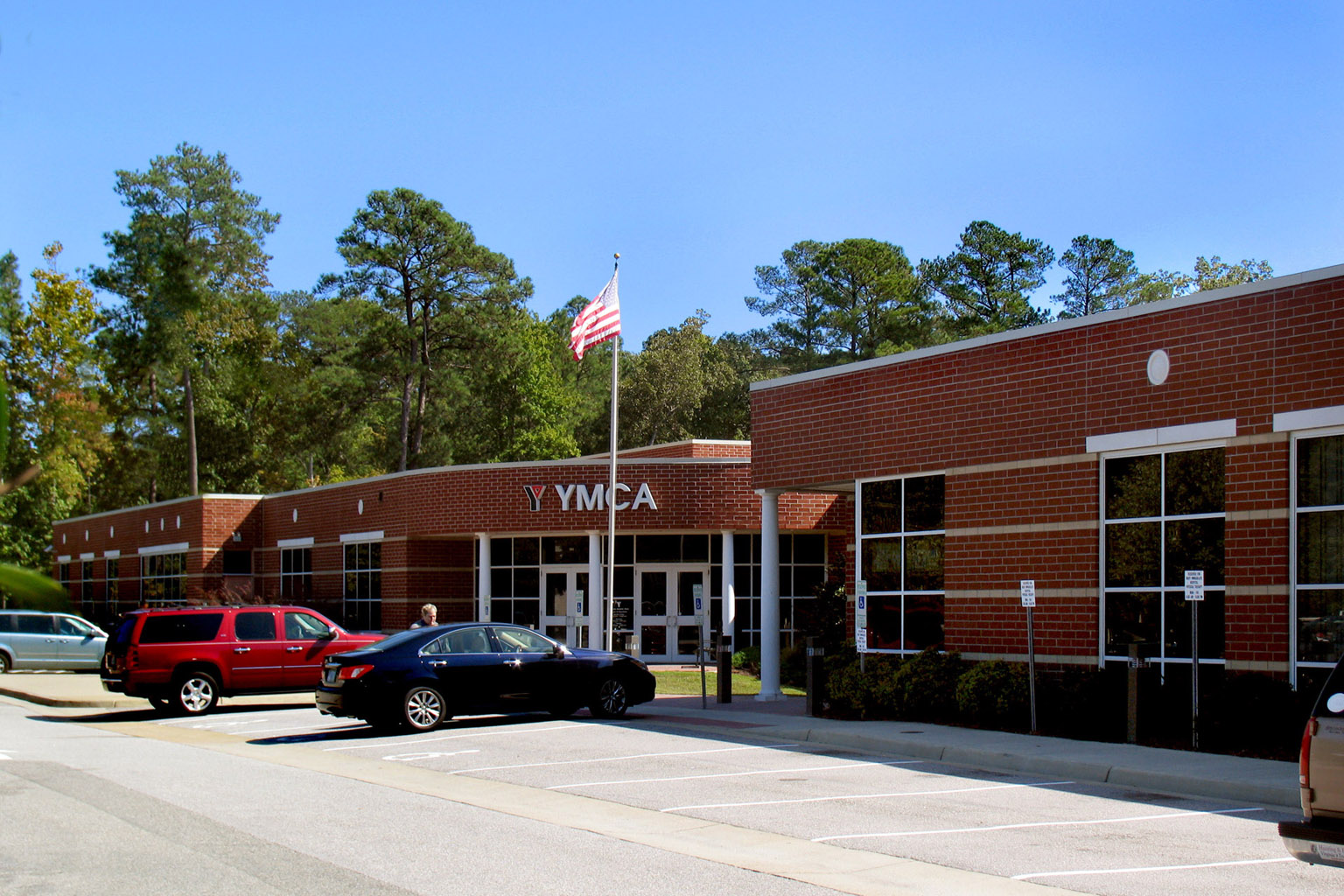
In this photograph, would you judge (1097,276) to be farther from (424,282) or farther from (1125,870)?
(1125,870)

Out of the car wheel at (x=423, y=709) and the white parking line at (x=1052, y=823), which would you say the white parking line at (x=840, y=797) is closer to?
the white parking line at (x=1052, y=823)

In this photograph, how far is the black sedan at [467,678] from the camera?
1778 centimetres

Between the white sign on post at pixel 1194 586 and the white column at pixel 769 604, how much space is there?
8917mm

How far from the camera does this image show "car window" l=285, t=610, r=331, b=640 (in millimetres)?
22188

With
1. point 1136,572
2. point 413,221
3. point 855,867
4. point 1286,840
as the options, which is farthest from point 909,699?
point 413,221

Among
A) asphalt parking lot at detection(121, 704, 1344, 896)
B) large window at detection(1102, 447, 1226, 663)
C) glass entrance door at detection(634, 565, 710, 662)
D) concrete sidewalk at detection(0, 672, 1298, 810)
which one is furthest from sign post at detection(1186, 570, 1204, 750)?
glass entrance door at detection(634, 565, 710, 662)

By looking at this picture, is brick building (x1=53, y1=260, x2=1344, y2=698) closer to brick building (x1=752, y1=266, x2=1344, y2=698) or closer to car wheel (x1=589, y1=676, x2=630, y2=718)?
brick building (x1=752, y1=266, x2=1344, y2=698)

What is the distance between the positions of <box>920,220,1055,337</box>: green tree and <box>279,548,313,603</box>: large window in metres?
30.5

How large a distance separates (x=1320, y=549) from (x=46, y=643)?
1090 inches

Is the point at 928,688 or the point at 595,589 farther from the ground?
the point at 595,589

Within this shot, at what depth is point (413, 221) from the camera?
57.7 metres

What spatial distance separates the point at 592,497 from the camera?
31.8m

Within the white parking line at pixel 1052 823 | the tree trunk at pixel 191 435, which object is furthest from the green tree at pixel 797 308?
the white parking line at pixel 1052 823

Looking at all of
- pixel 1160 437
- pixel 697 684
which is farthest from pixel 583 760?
pixel 697 684
